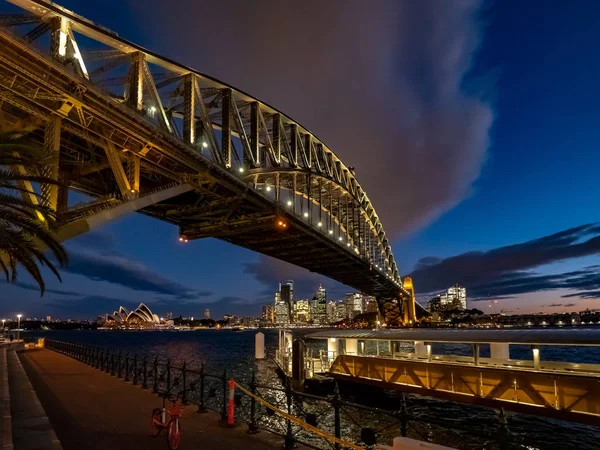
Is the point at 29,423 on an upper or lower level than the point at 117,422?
Result: upper

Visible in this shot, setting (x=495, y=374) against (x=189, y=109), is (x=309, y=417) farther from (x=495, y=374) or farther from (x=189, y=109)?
(x=189, y=109)

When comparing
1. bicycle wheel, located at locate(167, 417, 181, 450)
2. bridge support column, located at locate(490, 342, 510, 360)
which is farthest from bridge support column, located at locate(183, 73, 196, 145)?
bridge support column, located at locate(490, 342, 510, 360)

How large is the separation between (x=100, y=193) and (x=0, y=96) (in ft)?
42.2

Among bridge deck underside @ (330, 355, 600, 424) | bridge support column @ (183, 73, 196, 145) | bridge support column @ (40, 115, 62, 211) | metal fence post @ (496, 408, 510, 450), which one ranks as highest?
bridge support column @ (183, 73, 196, 145)

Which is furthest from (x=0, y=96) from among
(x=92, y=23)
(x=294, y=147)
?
(x=294, y=147)

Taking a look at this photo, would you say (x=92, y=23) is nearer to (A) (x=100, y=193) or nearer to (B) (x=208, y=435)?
(A) (x=100, y=193)

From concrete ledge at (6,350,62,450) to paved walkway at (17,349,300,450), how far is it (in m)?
0.50

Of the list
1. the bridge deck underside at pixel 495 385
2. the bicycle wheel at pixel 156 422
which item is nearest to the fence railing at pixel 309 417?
the bridge deck underside at pixel 495 385

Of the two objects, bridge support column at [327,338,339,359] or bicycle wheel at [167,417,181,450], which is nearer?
bicycle wheel at [167,417,181,450]

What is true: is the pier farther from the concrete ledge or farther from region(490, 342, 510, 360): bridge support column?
the concrete ledge

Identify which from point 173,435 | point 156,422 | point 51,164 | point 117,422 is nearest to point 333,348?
point 117,422

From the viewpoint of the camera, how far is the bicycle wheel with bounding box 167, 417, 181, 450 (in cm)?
932

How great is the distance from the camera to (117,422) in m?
11.8

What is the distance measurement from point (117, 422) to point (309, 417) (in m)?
5.13
